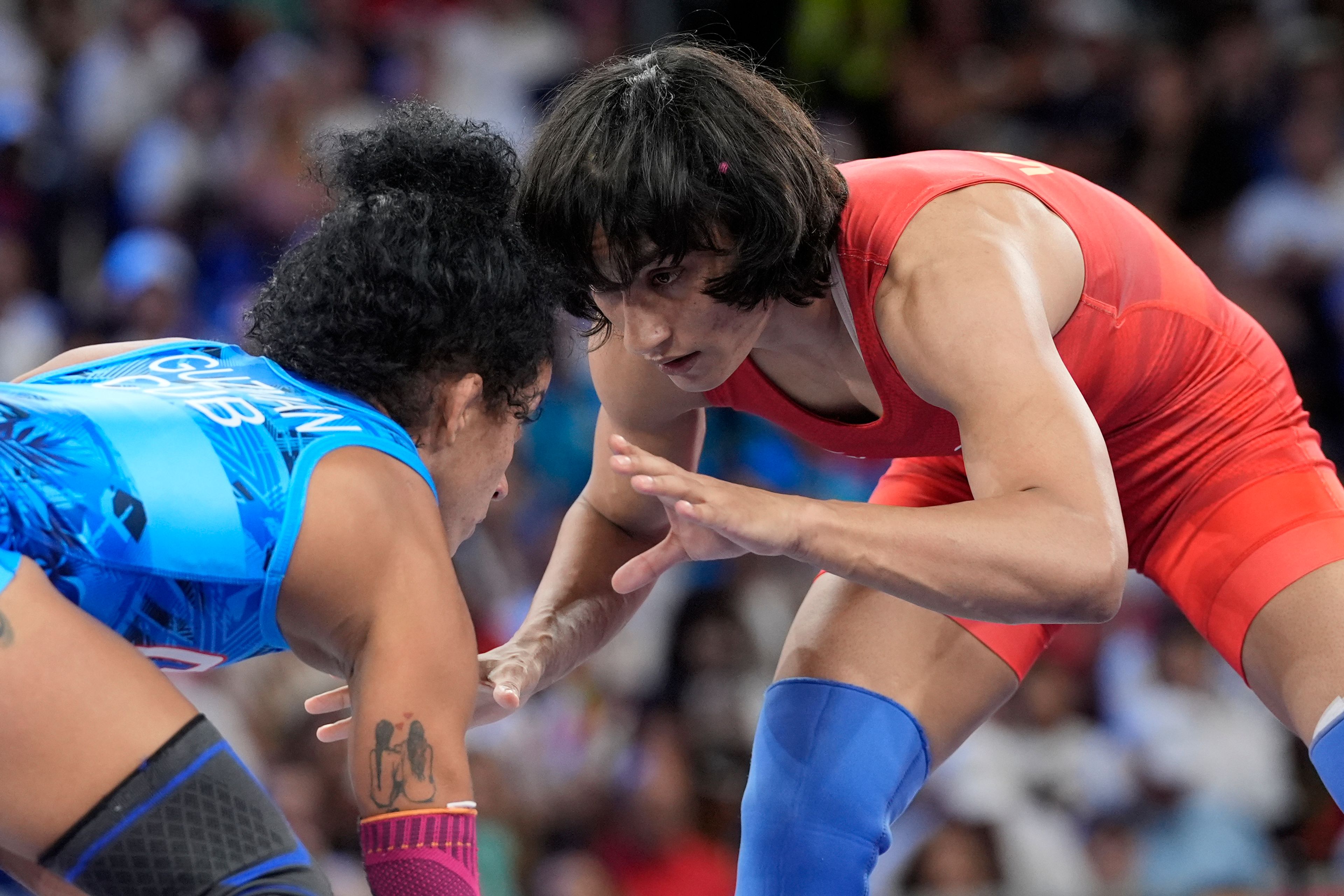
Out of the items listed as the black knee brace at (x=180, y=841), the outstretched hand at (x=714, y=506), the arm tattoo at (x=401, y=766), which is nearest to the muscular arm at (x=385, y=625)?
the arm tattoo at (x=401, y=766)

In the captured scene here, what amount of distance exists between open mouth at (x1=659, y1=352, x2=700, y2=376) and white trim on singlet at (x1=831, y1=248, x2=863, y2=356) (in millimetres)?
215

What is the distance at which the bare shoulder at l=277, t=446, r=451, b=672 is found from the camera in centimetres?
156

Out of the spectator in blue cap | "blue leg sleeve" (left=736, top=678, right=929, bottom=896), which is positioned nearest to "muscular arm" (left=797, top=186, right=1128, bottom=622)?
"blue leg sleeve" (left=736, top=678, right=929, bottom=896)

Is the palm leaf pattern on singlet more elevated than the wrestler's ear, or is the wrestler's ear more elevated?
the palm leaf pattern on singlet

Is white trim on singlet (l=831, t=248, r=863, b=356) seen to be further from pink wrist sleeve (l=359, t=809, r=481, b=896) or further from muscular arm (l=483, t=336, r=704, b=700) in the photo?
pink wrist sleeve (l=359, t=809, r=481, b=896)

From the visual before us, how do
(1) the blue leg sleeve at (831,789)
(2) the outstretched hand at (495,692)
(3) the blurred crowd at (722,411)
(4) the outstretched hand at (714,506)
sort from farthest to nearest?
(3) the blurred crowd at (722,411)
(1) the blue leg sleeve at (831,789)
(2) the outstretched hand at (495,692)
(4) the outstretched hand at (714,506)

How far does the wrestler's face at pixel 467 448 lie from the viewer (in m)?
1.91

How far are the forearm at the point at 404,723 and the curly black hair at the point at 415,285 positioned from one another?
1.33 ft

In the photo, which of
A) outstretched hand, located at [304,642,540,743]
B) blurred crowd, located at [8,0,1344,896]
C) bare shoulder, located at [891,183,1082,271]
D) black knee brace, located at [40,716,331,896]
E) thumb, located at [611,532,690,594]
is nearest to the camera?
black knee brace, located at [40,716,331,896]

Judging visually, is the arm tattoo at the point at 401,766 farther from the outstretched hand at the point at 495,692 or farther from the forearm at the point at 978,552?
the forearm at the point at 978,552

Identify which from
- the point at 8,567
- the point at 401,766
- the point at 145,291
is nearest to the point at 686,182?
the point at 401,766

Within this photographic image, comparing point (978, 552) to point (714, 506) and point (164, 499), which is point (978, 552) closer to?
point (714, 506)

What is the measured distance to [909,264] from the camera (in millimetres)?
1952

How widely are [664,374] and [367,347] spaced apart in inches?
25.4
